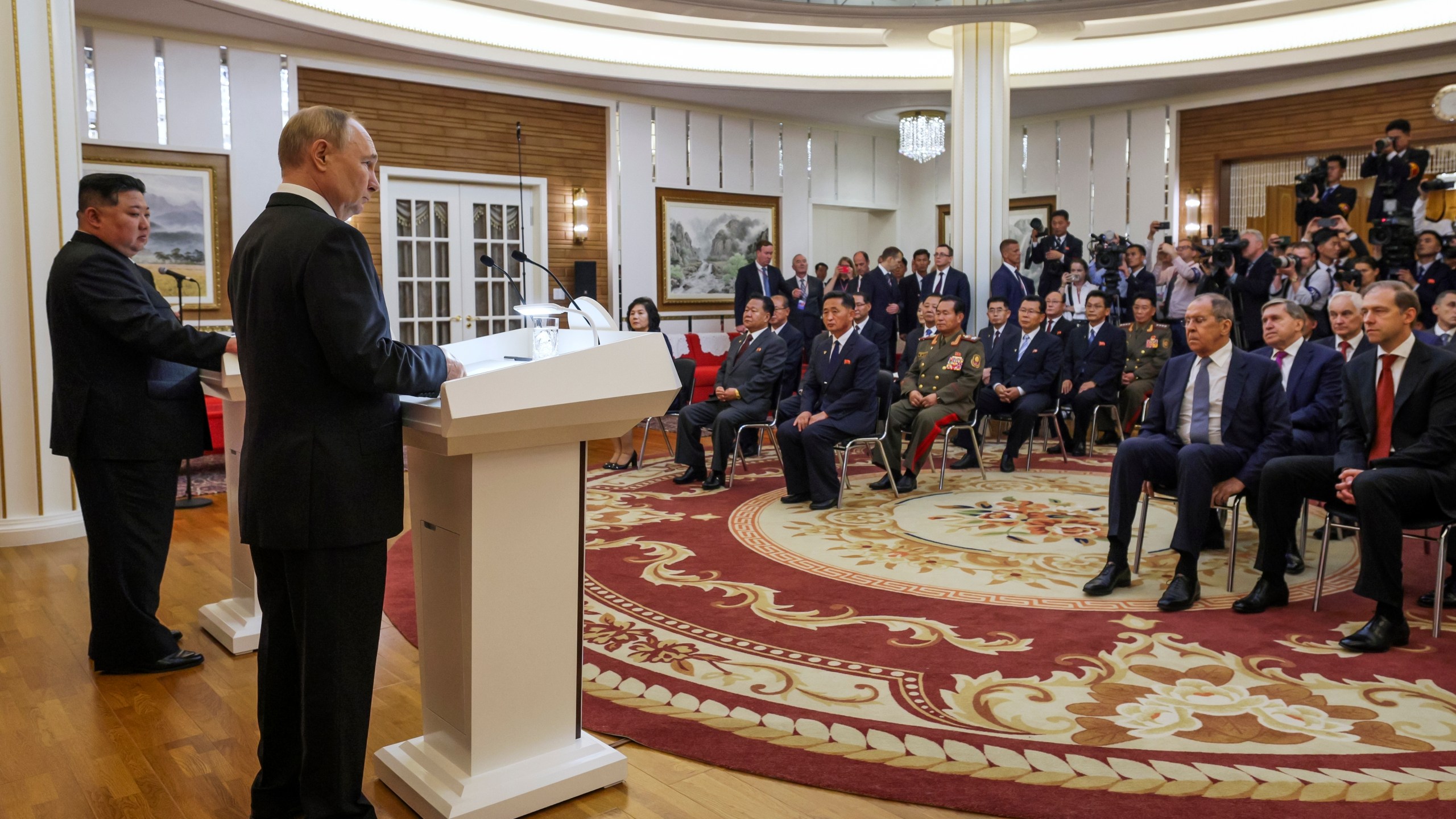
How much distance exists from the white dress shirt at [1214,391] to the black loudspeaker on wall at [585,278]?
727 cm

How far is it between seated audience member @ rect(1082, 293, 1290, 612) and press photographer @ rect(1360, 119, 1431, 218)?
415 cm

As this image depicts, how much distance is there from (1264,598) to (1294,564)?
757 millimetres

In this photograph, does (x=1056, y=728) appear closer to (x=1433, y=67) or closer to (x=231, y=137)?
(x=231, y=137)

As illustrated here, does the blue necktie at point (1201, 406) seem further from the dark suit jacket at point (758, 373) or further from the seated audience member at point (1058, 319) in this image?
the seated audience member at point (1058, 319)

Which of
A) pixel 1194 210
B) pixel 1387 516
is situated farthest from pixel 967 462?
pixel 1194 210

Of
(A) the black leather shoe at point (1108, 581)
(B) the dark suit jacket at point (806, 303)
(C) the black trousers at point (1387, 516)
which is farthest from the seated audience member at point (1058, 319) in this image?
(C) the black trousers at point (1387, 516)

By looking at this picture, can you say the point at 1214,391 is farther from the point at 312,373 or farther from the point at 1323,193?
the point at 1323,193

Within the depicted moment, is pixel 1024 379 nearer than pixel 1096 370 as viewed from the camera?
Yes

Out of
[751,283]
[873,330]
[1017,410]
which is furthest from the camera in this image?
[751,283]

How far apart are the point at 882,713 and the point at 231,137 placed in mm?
8129

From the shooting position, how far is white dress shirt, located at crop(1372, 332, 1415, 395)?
396 cm

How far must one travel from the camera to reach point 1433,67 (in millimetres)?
9906

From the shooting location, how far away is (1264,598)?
4133 mm

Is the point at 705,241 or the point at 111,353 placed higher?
the point at 705,241
